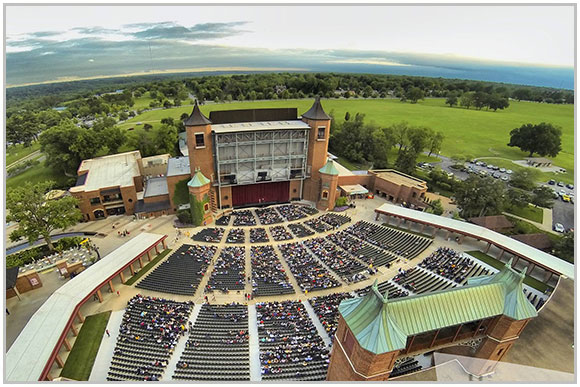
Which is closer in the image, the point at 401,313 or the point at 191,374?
the point at 401,313

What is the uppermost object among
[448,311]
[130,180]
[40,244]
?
[448,311]

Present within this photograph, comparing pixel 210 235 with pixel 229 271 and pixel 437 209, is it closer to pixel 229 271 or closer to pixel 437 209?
pixel 229 271

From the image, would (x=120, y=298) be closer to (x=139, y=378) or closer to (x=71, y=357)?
(x=71, y=357)

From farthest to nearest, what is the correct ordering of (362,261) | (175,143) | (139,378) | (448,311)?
1. (175,143)
2. (362,261)
3. (139,378)
4. (448,311)

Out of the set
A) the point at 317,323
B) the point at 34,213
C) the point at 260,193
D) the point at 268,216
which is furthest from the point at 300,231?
the point at 34,213

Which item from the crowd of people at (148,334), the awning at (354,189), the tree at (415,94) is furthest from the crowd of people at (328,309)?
the tree at (415,94)

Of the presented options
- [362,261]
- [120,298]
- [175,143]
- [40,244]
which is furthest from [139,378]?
[175,143]

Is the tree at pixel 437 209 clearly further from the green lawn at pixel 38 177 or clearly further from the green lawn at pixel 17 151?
the green lawn at pixel 17 151

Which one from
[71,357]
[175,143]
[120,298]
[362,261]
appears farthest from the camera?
[175,143]
